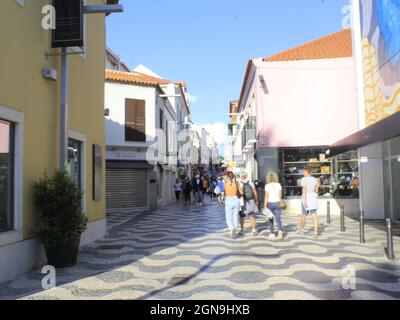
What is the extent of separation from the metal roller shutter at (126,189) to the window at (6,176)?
13572mm

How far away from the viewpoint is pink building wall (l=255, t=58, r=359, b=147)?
18.5 m

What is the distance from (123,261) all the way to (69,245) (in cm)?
111

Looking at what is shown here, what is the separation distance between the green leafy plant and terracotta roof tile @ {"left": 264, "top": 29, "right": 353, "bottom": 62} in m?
14.8

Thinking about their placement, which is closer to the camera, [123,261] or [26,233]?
[26,233]

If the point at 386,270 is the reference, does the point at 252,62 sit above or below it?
above

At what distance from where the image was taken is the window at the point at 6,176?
6.61 meters

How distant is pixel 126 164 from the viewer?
2072 centimetres

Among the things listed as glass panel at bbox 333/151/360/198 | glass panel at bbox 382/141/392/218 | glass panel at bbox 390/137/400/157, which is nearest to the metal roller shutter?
glass panel at bbox 333/151/360/198

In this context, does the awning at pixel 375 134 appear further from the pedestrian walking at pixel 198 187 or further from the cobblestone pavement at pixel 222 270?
the pedestrian walking at pixel 198 187

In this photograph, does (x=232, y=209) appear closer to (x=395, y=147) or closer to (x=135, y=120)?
(x=395, y=147)

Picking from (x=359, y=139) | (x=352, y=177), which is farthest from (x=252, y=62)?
(x=359, y=139)

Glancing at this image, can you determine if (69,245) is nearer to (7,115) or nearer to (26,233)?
(26,233)

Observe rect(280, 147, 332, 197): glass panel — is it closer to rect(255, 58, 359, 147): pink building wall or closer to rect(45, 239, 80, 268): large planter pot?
rect(255, 58, 359, 147): pink building wall

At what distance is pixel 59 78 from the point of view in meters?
8.27
